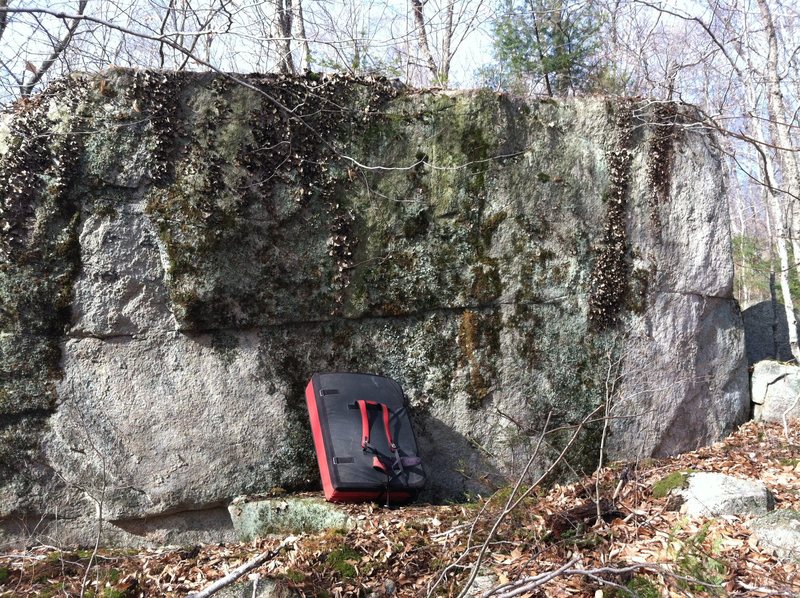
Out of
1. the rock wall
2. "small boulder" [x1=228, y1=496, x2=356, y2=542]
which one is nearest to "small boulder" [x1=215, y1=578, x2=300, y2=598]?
"small boulder" [x1=228, y1=496, x2=356, y2=542]

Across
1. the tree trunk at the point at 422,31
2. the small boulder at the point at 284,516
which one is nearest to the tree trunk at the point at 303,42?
the tree trunk at the point at 422,31

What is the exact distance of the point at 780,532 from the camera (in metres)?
3.37

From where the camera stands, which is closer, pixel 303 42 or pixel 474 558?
pixel 474 558

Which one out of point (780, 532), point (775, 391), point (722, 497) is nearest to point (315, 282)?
point (722, 497)

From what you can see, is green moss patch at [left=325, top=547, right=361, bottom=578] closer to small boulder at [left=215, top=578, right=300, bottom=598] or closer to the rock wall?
small boulder at [left=215, top=578, right=300, bottom=598]

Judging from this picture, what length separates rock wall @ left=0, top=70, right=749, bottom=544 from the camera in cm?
436

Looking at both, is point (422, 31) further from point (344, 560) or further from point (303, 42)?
Answer: point (344, 560)

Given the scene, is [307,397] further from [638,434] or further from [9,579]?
[638,434]

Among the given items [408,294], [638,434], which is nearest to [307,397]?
[408,294]

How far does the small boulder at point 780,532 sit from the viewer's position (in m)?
3.27

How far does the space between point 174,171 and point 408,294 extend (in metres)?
1.85

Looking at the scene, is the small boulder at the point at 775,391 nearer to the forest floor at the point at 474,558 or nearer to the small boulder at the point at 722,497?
the forest floor at the point at 474,558

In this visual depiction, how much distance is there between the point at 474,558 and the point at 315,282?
221 cm

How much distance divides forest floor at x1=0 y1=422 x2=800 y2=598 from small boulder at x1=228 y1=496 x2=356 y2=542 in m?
0.13
